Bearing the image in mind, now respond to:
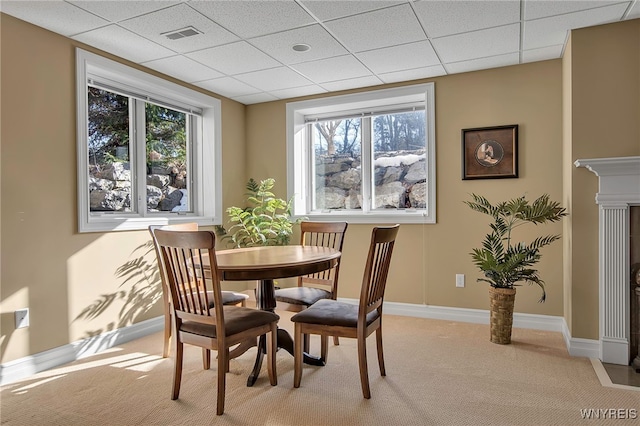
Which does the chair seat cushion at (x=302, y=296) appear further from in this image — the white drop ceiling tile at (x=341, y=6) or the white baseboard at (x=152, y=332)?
the white drop ceiling tile at (x=341, y=6)

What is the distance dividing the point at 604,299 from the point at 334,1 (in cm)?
267

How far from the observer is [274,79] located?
3990mm

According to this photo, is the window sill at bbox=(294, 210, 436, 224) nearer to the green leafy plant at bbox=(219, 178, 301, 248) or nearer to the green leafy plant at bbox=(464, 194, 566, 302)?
the green leafy plant at bbox=(219, 178, 301, 248)

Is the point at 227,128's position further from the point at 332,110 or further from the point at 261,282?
the point at 261,282

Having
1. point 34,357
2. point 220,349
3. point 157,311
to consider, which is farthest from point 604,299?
point 34,357

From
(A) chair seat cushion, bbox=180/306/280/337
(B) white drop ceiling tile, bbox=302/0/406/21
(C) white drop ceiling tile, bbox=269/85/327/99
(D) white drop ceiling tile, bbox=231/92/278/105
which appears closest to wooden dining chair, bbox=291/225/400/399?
(A) chair seat cushion, bbox=180/306/280/337

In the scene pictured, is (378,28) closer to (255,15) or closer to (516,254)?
(255,15)

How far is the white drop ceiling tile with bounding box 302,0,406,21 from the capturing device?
99.2 inches

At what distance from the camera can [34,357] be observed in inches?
108

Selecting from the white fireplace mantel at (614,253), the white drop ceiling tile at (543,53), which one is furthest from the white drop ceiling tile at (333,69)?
the white fireplace mantel at (614,253)

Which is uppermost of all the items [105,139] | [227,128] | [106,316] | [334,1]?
[334,1]

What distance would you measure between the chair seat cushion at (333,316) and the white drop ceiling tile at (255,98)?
2.78 metres

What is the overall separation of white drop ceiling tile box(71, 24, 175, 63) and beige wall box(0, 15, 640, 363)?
0.19 meters

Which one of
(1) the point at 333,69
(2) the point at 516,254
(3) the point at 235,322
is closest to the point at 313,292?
(3) the point at 235,322
